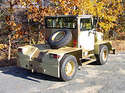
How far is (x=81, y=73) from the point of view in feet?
21.7

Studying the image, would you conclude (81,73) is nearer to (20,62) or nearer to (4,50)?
(20,62)

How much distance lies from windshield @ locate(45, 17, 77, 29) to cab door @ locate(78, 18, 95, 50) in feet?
0.90

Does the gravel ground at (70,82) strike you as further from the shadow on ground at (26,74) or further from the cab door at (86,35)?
the cab door at (86,35)

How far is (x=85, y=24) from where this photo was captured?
668 cm

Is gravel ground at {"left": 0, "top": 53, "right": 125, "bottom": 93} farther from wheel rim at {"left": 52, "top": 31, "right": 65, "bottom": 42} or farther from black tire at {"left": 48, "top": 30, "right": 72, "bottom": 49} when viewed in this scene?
wheel rim at {"left": 52, "top": 31, "right": 65, "bottom": 42}

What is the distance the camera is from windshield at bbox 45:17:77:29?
20.9 feet

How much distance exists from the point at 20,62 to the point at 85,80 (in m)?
2.37

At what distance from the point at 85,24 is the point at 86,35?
1.38 feet

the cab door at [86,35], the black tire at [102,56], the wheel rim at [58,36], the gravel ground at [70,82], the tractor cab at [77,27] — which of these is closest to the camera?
the gravel ground at [70,82]

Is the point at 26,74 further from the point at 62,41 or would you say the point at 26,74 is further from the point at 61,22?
the point at 61,22

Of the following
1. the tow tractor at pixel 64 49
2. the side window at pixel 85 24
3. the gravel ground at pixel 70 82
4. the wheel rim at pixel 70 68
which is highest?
the side window at pixel 85 24

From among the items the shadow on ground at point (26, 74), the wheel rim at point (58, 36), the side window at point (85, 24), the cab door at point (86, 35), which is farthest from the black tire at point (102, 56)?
the shadow on ground at point (26, 74)

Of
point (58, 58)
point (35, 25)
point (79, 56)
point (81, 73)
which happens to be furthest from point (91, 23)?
point (35, 25)

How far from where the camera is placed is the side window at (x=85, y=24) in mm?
Result: 6438
